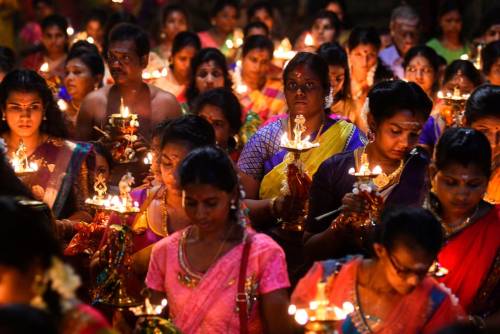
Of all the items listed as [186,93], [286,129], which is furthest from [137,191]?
[186,93]

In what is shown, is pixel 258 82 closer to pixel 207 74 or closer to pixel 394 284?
pixel 207 74

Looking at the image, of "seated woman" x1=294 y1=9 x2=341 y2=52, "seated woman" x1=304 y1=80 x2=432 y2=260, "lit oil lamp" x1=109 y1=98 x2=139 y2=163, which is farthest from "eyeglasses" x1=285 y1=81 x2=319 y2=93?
"seated woman" x1=294 y1=9 x2=341 y2=52

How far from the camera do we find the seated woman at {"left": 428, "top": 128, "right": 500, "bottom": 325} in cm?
515

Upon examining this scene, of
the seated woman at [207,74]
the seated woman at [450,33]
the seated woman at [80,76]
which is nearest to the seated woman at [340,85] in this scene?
the seated woman at [207,74]

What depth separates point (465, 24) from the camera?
14.0 m

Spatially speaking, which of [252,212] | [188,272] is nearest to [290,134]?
[252,212]

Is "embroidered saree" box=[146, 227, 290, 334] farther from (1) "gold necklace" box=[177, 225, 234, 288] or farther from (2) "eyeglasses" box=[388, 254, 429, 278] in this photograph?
(2) "eyeglasses" box=[388, 254, 429, 278]

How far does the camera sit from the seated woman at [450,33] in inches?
481

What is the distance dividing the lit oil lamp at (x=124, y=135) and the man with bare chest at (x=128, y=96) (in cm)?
103

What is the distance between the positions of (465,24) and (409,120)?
28.2 ft

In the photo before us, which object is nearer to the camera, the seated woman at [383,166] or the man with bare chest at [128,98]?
the seated woman at [383,166]

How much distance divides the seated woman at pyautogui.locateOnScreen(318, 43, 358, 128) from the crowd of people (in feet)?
2.46

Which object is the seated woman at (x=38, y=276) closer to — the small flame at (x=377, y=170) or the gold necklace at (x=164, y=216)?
the small flame at (x=377, y=170)

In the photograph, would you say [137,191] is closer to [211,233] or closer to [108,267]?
[108,267]
